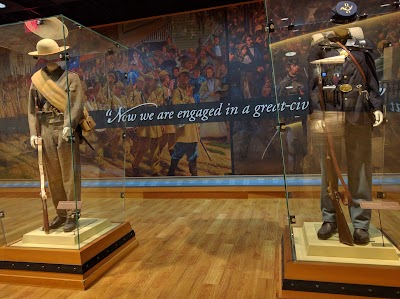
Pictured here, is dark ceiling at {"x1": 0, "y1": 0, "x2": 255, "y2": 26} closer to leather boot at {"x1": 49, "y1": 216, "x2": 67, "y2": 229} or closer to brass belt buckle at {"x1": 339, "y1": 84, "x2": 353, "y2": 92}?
leather boot at {"x1": 49, "y1": 216, "x2": 67, "y2": 229}

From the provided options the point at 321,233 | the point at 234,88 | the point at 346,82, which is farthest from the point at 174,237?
the point at 234,88

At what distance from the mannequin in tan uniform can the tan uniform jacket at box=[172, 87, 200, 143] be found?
3.32 metres

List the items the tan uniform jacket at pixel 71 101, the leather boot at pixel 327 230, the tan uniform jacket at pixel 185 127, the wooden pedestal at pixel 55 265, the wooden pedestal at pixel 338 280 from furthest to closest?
1. the tan uniform jacket at pixel 185 127
2. the tan uniform jacket at pixel 71 101
3. the wooden pedestal at pixel 55 265
4. the leather boot at pixel 327 230
5. the wooden pedestal at pixel 338 280

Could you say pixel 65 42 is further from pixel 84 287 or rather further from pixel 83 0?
pixel 83 0

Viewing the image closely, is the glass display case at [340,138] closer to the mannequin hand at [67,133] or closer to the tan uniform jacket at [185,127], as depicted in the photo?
the mannequin hand at [67,133]

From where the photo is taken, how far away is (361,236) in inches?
88.5

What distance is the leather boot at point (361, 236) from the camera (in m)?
2.24

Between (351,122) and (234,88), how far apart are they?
3.80m

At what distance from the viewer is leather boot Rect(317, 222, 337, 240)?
238 centimetres

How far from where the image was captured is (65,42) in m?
2.72

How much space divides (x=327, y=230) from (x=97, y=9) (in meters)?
4.88

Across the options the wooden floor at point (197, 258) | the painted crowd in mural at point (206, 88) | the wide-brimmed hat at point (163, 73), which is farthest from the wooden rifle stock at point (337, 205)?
the wide-brimmed hat at point (163, 73)

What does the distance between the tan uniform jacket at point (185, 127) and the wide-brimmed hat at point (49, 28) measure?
3.45 m

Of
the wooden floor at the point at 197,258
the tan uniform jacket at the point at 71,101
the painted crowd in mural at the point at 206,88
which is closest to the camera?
the wooden floor at the point at 197,258
